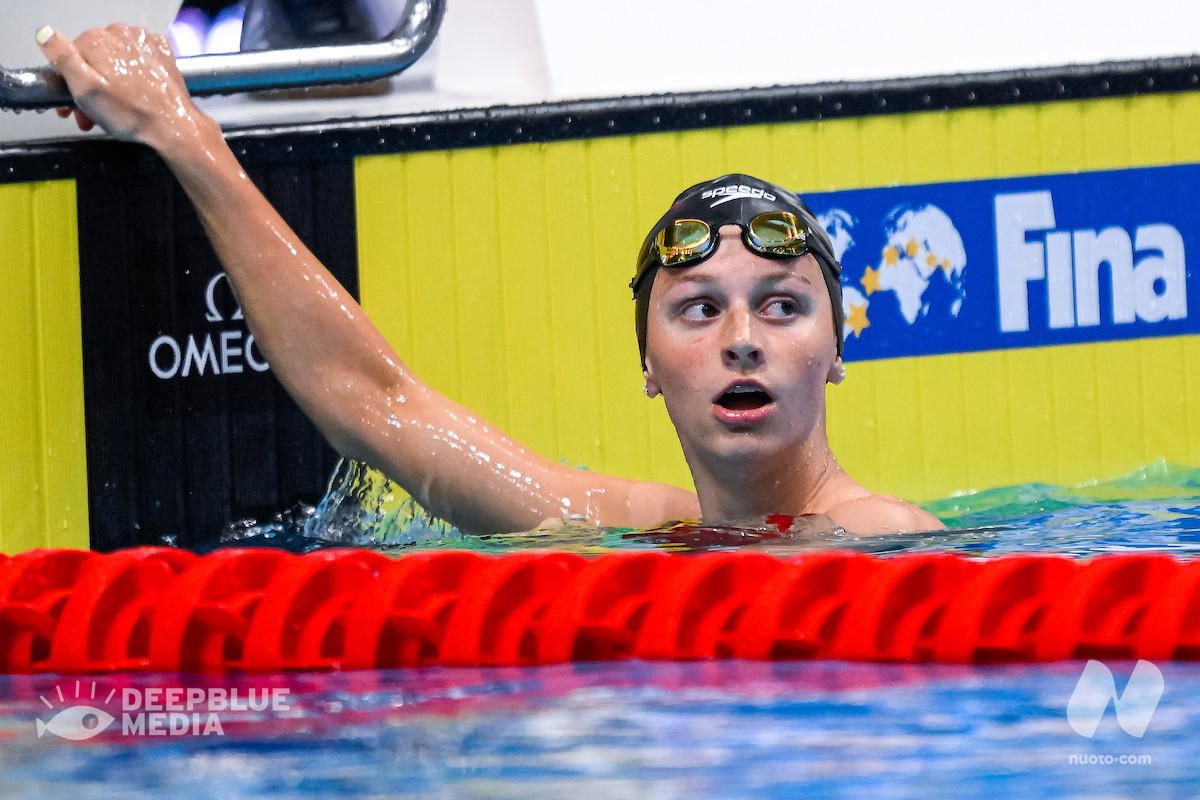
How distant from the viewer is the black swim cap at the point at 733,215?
7.82 feet

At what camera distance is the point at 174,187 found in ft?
12.6

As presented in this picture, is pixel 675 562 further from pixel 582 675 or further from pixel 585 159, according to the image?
pixel 585 159

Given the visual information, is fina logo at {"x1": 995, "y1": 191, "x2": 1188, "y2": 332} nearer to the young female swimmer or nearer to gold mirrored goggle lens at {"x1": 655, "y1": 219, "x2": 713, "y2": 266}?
the young female swimmer

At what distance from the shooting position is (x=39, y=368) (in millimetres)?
3889

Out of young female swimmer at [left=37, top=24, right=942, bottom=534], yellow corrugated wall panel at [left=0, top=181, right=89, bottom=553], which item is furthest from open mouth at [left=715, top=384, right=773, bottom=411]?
yellow corrugated wall panel at [left=0, top=181, right=89, bottom=553]

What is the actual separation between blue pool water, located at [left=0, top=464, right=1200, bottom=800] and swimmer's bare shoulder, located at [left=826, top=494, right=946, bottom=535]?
486 mm

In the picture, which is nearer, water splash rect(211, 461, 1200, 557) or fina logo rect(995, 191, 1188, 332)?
water splash rect(211, 461, 1200, 557)

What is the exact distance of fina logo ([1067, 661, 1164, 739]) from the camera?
1.51m

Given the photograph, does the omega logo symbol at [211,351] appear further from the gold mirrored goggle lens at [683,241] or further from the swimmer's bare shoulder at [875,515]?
the swimmer's bare shoulder at [875,515]

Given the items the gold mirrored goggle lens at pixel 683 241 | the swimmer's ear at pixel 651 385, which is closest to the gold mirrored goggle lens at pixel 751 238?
the gold mirrored goggle lens at pixel 683 241

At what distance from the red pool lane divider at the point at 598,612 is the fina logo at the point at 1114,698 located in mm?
83

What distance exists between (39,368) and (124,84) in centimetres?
138

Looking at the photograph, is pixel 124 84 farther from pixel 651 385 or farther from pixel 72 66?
pixel 651 385

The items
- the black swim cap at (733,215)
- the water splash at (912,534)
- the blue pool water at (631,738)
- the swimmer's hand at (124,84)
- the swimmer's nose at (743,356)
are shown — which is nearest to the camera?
the blue pool water at (631,738)
